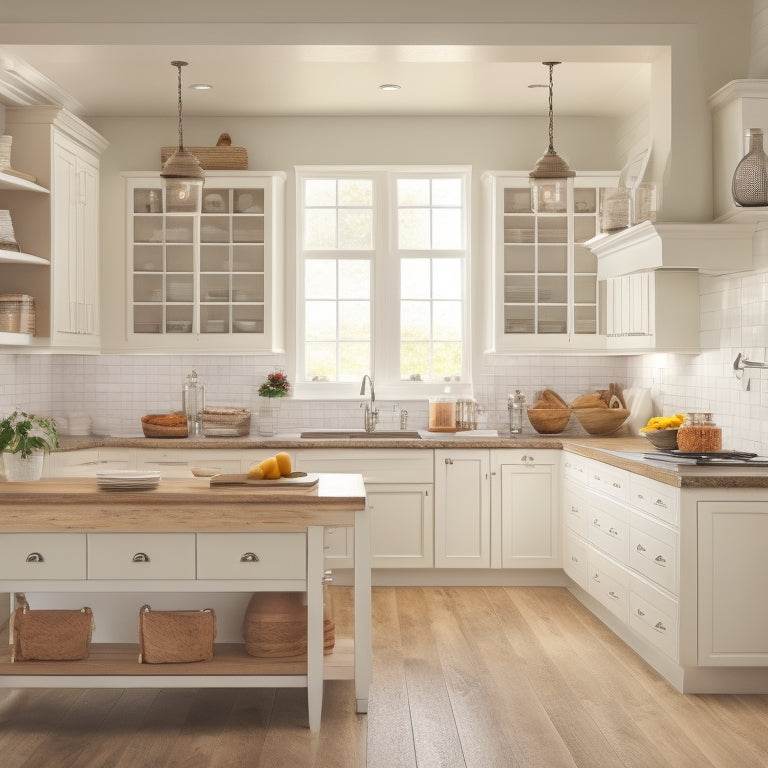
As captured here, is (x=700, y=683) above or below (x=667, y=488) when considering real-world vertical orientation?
below

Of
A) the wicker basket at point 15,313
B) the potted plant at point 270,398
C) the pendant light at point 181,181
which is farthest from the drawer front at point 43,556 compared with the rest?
the potted plant at point 270,398

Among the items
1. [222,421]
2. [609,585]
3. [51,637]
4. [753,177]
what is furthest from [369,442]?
[753,177]

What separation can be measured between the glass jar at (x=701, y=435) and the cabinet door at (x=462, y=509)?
5.64 ft

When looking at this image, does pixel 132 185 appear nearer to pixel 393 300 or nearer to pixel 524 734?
pixel 393 300

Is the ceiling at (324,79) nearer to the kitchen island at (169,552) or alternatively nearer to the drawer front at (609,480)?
the drawer front at (609,480)

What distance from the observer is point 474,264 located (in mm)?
6773

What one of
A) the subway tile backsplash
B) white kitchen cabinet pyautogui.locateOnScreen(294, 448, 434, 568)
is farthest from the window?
white kitchen cabinet pyautogui.locateOnScreen(294, 448, 434, 568)

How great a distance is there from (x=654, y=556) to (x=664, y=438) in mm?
735

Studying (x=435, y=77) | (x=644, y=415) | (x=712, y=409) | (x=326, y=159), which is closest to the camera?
(x=712, y=409)

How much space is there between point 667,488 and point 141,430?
12.9 feet

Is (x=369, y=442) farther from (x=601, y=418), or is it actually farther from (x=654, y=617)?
(x=654, y=617)

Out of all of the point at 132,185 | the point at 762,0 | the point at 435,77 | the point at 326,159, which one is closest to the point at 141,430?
the point at 132,185

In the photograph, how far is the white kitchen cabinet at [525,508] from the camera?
20.1ft

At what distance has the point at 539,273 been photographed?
651 cm
